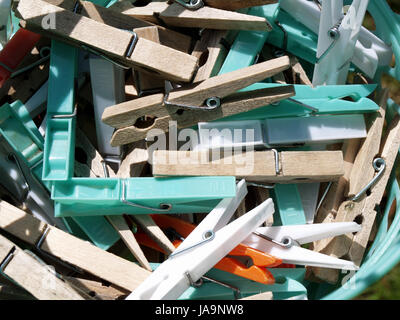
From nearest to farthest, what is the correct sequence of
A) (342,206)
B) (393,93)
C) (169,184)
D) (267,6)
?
(169,184) → (342,206) → (267,6) → (393,93)

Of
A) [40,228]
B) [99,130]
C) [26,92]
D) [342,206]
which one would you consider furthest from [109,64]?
[342,206]

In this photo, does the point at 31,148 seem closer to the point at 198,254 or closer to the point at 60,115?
the point at 60,115

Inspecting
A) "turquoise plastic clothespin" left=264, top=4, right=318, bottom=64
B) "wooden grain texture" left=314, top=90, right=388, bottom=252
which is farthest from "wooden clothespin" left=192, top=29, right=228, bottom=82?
"wooden grain texture" left=314, top=90, right=388, bottom=252

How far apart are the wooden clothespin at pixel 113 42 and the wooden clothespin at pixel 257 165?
262 millimetres

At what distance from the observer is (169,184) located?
1.64 m

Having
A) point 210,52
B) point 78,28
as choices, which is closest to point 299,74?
point 210,52

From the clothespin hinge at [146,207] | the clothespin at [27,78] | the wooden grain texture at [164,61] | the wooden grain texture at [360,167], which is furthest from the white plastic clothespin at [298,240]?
the clothespin at [27,78]

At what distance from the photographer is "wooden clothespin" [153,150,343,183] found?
1644mm

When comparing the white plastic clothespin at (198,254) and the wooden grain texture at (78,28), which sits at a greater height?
the wooden grain texture at (78,28)

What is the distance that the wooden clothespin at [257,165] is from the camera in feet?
5.39

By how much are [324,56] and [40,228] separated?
Answer: 113cm

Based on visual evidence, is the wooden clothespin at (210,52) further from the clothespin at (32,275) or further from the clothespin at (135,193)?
the clothespin at (32,275)
